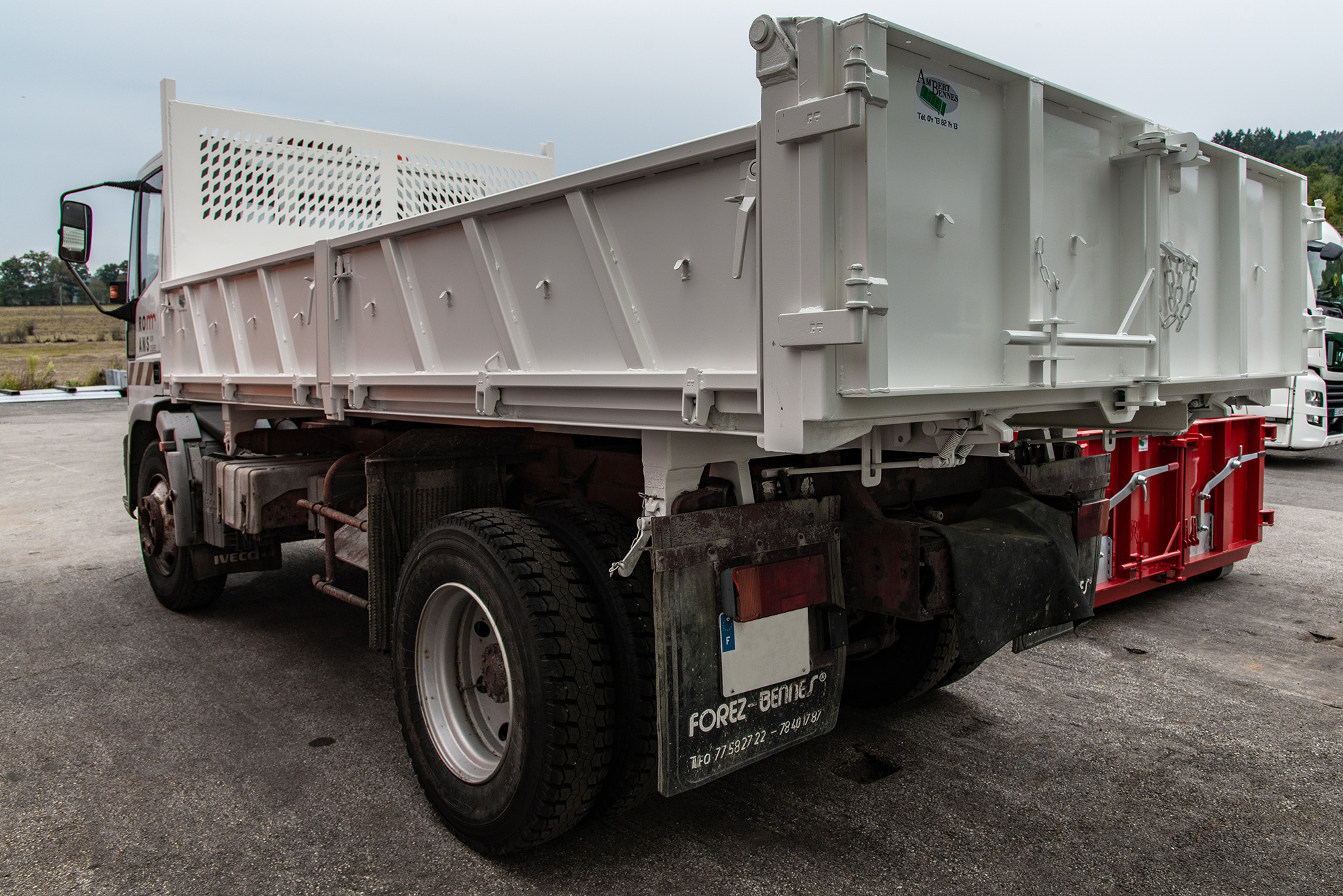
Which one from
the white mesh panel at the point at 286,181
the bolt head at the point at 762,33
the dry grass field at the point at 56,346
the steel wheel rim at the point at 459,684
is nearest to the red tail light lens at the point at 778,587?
the steel wheel rim at the point at 459,684

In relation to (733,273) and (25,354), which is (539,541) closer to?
(733,273)

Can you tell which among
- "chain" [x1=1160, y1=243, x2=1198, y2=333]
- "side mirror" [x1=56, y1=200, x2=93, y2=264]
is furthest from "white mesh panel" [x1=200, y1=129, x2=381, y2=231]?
"chain" [x1=1160, y1=243, x2=1198, y2=333]

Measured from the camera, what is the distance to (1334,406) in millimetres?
12828

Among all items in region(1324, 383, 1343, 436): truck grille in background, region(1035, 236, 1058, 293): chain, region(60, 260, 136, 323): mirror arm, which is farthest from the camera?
region(1324, 383, 1343, 436): truck grille in background

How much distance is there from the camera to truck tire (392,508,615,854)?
2.89m

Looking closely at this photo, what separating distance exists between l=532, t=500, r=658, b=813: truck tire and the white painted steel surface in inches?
17.8

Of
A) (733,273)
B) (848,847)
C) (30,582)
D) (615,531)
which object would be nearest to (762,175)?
(733,273)

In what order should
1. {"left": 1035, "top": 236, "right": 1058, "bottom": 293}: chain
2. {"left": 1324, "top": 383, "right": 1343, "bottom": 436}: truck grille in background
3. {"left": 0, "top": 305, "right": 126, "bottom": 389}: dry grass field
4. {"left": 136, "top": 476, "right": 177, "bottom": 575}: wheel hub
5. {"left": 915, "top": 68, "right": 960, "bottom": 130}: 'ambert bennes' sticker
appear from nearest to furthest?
{"left": 915, "top": 68, "right": 960, "bottom": 130}: 'ambert bennes' sticker → {"left": 1035, "top": 236, "right": 1058, "bottom": 293}: chain → {"left": 136, "top": 476, "right": 177, "bottom": 575}: wheel hub → {"left": 1324, "top": 383, "right": 1343, "bottom": 436}: truck grille in background → {"left": 0, "top": 305, "right": 126, "bottom": 389}: dry grass field

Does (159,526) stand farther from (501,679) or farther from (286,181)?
(501,679)

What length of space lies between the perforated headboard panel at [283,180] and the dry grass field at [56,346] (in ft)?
53.4

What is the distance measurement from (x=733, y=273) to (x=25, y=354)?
50.9 m

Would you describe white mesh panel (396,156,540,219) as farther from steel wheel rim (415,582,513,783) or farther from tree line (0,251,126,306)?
tree line (0,251,126,306)

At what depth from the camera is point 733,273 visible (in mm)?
2402

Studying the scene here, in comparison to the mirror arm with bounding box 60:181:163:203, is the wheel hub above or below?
below
